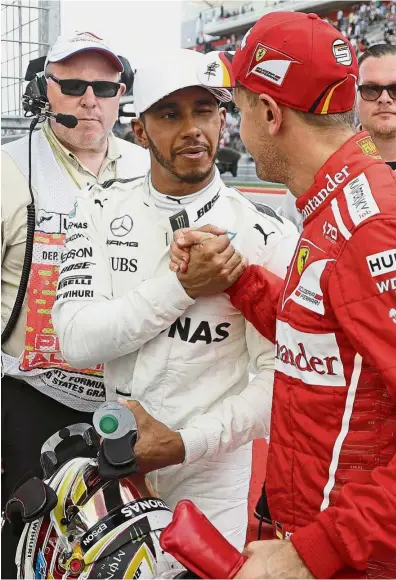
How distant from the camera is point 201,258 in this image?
1.57 m

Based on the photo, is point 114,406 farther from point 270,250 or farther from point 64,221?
point 64,221

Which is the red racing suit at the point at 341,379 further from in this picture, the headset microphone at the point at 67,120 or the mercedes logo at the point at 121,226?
the headset microphone at the point at 67,120

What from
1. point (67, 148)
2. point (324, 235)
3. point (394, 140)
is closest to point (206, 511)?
point (324, 235)

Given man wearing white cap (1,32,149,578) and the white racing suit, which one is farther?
man wearing white cap (1,32,149,578)

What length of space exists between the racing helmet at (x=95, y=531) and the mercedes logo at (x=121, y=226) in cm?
55

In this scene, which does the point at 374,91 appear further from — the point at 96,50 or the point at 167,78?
the point at 167,78

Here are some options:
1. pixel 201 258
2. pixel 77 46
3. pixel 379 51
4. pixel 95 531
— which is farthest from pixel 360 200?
pixel 379 51

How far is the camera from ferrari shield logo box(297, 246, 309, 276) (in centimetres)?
130

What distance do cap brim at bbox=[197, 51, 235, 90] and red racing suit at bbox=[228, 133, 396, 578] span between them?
492mm

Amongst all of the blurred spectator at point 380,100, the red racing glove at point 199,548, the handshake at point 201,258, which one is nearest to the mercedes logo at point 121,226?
the handshake at point 201,258

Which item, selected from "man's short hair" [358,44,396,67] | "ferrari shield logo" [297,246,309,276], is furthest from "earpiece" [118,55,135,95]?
"ferrari shield logo" [297,246,309,276]

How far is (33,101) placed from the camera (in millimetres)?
2412

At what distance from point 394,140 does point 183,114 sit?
4.92 ft

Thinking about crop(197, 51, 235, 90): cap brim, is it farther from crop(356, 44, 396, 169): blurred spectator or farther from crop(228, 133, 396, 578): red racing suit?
crop(356, 44, 396, 169): blurred spectator
